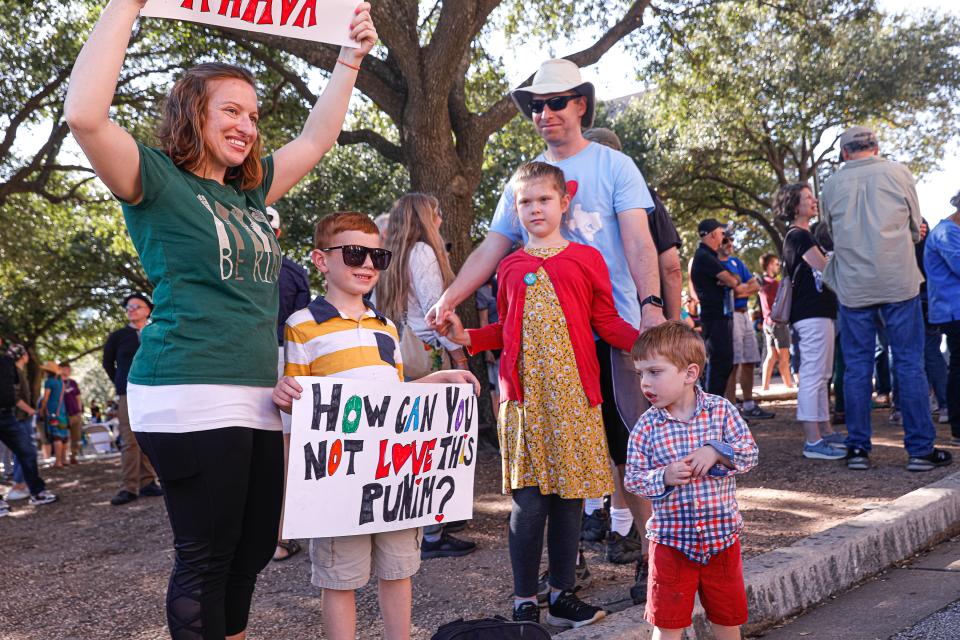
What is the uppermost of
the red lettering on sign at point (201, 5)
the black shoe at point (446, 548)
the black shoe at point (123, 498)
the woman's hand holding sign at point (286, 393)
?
the red lettering on sign at point (201, 5)

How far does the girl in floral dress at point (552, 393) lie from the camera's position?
11.3 ft

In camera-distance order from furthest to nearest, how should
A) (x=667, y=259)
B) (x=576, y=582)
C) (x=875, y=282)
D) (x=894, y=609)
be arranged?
(x=875, y=282) < (x=667, y=259) < (x=576, y=582) < (x=894, y=609)

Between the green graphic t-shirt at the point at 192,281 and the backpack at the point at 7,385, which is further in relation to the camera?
the backpack at the point at 7,385

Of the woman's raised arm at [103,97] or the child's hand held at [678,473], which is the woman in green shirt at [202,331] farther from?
the child's hand held at [678,473]

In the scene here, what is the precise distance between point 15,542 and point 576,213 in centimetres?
633

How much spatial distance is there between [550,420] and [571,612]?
750 millimetres

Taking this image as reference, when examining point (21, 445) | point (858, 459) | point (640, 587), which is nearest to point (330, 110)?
point (640, 587)

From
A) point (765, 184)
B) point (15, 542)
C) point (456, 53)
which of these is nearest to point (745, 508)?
point (456, 53)

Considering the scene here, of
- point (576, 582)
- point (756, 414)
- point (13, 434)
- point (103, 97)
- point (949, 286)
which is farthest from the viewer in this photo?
point (756, 414)

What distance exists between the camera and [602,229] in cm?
396

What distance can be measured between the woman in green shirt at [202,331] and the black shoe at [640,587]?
1672mm

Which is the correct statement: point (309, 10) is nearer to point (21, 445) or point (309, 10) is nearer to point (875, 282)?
point (875, 282)

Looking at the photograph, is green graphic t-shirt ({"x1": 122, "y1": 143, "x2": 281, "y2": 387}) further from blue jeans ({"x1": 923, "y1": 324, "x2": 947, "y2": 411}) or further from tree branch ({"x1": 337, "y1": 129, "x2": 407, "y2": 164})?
blue jeans ({"x1": 923, "y1": 324, "x2": 947, "y2": 411})

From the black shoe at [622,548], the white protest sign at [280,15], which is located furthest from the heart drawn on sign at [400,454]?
the black shoe at [622,548]
